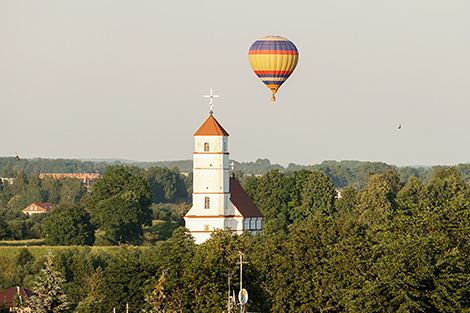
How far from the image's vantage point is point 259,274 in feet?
202

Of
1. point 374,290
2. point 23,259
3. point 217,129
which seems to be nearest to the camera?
point 374,290

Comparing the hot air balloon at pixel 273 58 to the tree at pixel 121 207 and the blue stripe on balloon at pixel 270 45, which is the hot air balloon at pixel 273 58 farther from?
the tree at pixel 121 207

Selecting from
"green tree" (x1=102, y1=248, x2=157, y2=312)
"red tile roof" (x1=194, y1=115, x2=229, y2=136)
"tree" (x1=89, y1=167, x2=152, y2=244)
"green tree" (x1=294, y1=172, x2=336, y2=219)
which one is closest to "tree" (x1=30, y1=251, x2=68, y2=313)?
"green tree" (x1=102, y1=248, x2=157, y2=312)

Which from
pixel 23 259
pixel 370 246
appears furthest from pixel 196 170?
pixel 370 246

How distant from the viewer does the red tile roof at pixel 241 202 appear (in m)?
121

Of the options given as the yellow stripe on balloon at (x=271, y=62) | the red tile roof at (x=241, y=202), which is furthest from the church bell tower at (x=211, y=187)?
the yellow stripe on balloon at (x=271, y=62)

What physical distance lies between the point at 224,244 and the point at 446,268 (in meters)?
18.6

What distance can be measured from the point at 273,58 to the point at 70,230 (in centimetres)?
3720

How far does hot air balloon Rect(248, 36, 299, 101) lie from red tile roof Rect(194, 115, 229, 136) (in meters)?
17.2

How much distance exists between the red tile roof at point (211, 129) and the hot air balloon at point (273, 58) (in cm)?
1720

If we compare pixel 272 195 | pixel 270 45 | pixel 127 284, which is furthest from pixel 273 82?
pixel 272 195

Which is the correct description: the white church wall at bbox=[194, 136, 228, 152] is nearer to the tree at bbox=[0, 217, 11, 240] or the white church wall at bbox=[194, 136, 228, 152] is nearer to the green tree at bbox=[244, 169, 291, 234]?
the green tree at bbox=[244, 169, 291, 234]

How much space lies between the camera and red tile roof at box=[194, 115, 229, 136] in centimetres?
11562

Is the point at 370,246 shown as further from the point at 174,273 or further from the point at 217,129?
the point at 217,129
